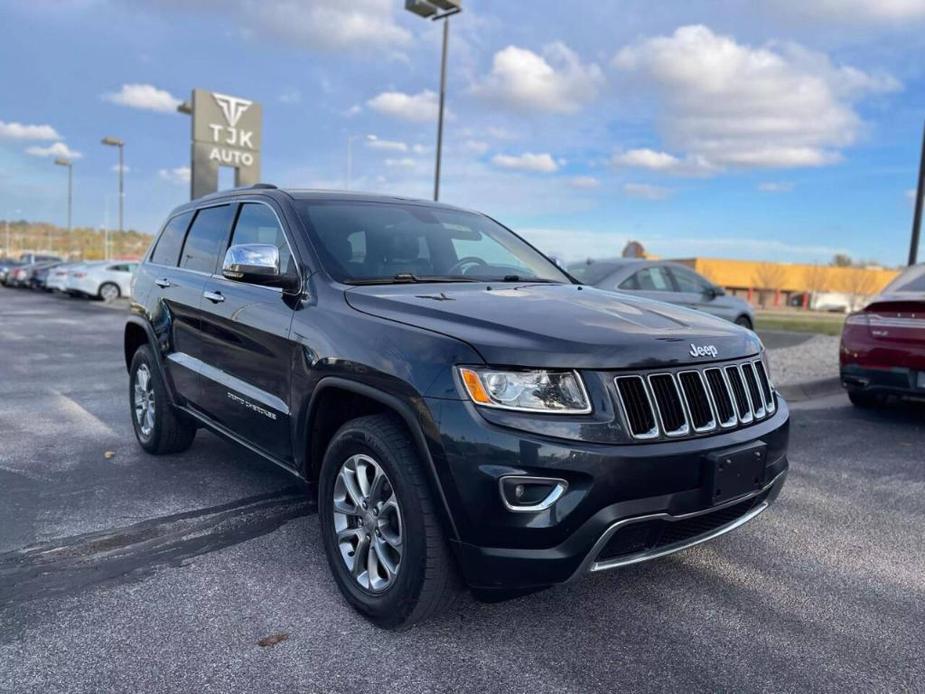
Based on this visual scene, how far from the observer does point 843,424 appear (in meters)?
6.80

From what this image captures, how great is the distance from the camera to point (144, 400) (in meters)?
5.28

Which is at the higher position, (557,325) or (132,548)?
(557,325)

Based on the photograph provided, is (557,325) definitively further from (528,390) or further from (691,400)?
(691,400)

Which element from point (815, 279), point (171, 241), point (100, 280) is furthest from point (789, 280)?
point (171, 241)

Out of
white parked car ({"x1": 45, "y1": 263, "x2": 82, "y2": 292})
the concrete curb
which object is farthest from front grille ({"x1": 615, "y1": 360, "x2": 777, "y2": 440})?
white parked car ({"x1": 45, "y1": 263, "x2": 82, "y2": 292})

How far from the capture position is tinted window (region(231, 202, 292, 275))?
11.9 ft

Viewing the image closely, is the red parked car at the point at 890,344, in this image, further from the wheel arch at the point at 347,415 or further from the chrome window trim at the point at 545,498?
the wheel arch at the point at 347,415

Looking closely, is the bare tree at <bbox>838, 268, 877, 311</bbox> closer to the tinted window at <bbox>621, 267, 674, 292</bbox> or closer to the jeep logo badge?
the tinted window at <bbox>621, 267, 674, 292</bbox>

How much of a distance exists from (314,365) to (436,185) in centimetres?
1386

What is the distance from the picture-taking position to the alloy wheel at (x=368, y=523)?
2.80 m

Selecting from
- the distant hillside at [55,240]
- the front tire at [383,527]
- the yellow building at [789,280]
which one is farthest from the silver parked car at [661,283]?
the distant hillside at [55,240]

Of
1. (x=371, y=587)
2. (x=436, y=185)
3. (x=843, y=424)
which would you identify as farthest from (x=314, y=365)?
(x=436, y=185)

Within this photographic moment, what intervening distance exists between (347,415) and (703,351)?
1522mm

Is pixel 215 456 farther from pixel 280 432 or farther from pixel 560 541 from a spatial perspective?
pixel 560 541
